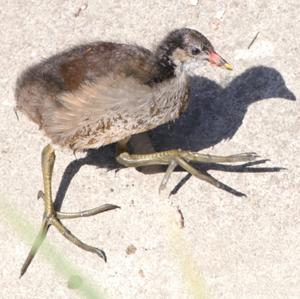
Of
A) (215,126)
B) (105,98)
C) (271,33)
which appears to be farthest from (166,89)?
(271,33)

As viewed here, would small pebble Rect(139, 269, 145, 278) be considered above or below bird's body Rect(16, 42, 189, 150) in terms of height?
below

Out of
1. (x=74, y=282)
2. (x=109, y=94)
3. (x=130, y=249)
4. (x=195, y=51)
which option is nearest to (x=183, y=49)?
(x=195, y=51)

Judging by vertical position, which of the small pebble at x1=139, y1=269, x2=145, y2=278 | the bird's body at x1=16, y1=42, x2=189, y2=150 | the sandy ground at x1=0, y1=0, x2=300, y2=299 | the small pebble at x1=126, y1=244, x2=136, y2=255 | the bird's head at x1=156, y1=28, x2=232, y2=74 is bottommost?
the small pebble at x1=139, y1=269, x2=145, y2=278

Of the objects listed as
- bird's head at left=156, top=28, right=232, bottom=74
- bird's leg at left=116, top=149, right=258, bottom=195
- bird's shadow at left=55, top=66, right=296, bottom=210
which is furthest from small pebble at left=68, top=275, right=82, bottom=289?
bird's head at left=156, top=28, right=232, bottom=74

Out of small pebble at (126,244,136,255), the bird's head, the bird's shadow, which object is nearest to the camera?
the bird's head

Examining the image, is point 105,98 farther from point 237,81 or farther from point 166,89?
point 237,81

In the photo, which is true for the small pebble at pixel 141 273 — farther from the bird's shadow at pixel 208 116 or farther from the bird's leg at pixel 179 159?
the bird's shadow at pixel 208 116

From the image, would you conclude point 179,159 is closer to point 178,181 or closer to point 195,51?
point 178,181

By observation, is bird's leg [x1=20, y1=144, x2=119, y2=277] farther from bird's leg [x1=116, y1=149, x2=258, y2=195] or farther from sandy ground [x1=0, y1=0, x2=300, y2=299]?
bird's leg [x1=116, y1=149, x2=258, y2=195]
